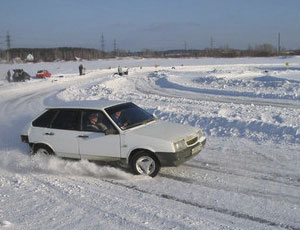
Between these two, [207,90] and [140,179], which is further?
[207,90]

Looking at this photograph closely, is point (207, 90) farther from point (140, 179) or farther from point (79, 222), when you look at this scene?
point (79, 222)

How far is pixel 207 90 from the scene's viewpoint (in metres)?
23.4

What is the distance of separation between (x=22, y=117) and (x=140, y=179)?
9.97 m

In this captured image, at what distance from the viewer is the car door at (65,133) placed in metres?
7.54

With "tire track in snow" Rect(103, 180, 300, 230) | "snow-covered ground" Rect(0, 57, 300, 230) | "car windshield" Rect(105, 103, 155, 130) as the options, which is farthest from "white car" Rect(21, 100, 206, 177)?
"tire track in snow" Rect(103, 180, 300, 230)

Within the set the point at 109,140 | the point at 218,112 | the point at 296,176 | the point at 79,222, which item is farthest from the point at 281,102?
the point at 79,222

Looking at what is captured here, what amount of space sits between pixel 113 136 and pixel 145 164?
0.86 m

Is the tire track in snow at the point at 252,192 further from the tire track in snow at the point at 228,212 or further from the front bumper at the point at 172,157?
the tire track in snow at the point at 228,212

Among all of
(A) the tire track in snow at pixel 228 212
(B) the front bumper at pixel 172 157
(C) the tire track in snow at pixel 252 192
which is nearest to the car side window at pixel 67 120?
(B) the front bumper at pixel 172 157

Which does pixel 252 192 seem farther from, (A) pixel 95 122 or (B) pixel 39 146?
(B) pixel 39 146

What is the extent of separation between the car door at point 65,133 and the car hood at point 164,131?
51.0 inches

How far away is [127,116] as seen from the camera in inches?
301

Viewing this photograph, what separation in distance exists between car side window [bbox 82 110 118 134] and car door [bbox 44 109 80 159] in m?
0.17

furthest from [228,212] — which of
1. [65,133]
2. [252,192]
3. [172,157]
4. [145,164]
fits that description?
[65,133]
